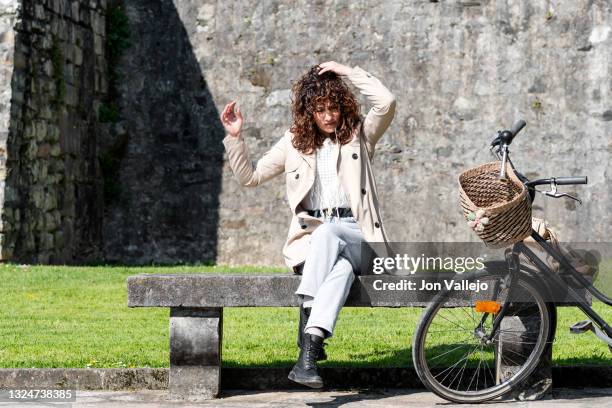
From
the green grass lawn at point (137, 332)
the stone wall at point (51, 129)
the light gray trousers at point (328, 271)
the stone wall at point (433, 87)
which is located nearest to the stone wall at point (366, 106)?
the stone wall at point (433, 87)

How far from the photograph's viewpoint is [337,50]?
1223 cm

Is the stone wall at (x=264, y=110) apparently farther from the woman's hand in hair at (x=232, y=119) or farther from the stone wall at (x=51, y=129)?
the woman's hand in hair at (x=232, y=119)

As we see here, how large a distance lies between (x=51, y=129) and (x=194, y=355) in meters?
6.46

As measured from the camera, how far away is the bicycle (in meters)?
5.22

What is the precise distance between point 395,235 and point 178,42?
3.04m

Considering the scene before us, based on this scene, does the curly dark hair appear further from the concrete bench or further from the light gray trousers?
the concrete bench

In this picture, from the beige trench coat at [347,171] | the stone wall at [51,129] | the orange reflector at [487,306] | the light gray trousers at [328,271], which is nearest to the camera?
the light gray trousers at [328,271]

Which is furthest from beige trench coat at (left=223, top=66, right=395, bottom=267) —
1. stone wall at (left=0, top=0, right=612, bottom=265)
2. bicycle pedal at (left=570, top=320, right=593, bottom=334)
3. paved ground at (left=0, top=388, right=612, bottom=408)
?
stone wall at (left=0, top=0, right=612, bottom=265)

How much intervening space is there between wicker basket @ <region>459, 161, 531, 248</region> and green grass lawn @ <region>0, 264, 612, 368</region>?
1.16 metres

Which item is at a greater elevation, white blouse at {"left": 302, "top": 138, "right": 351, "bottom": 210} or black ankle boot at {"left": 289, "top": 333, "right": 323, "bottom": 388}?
white blouse at {"left": 302, "top": 138, "right": 351, "bottom": 210}

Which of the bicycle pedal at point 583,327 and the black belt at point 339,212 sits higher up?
the black belt at point 339,212

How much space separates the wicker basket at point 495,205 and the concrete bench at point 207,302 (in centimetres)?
40

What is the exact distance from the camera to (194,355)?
17.8 ft

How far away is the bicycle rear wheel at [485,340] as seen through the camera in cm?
520
